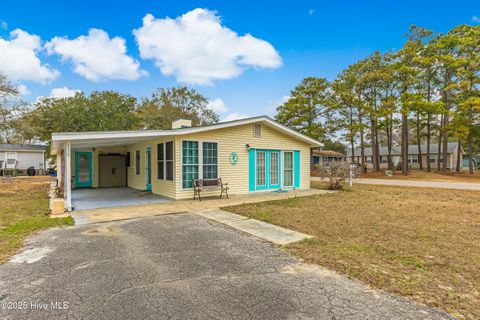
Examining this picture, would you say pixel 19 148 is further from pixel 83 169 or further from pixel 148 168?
pixel 148 168

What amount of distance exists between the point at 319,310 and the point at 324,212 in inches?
207

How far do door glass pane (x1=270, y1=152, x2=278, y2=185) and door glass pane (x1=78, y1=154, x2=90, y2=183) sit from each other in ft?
31.7

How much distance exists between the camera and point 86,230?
18.1 feet

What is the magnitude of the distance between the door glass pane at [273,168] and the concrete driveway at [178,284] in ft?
25.3

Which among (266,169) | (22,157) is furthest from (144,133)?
(22,157)

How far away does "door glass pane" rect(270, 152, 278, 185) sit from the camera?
1238 centimetres

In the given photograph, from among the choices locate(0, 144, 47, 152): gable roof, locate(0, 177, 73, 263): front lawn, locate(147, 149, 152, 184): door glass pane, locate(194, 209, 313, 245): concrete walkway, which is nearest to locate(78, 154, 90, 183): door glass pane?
locate(147, 149, 152, 184): door glass pane

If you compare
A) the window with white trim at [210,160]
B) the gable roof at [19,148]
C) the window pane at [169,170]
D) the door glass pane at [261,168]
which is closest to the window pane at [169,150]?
the window pane at [169,170]

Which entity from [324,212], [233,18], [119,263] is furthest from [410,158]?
[119,263]

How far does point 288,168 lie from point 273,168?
1026 millimetres

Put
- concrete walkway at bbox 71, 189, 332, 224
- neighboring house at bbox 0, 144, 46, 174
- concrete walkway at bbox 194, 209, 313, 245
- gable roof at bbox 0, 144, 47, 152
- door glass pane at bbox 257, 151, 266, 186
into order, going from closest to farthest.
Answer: concrete walkway at bbox 194, 209, 313, 245 < concrete walkway at bbox 71, 189, 332, 224 < door glass pane at bbox 257, 151, 266, 186 < neighboring house at bbox 0, 144, 46, 174 < gable roof at bbox 0, 144, 47, 152

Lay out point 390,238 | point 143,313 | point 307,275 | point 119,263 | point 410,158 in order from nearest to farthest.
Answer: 1. point 143,313
2. point 307,275
3. point 119,263
4. point 390,238
5. point 410,158

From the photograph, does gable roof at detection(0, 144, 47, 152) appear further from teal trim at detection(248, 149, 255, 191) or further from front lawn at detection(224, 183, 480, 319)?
front lawn at detection(224, 183, 480, 319)

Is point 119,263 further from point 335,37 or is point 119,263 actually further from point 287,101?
point 287,101
